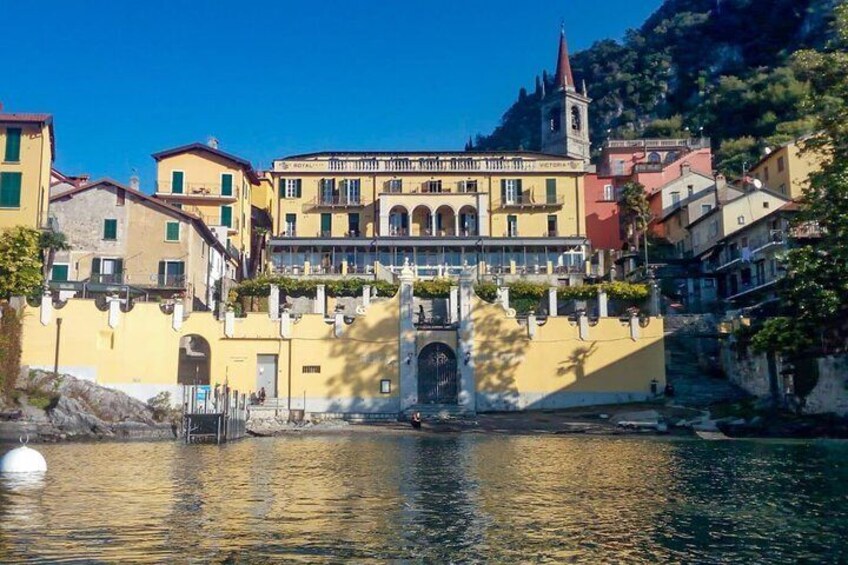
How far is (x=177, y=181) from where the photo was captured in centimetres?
6406

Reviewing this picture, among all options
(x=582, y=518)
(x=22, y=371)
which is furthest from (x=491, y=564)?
(x=22, y=371)

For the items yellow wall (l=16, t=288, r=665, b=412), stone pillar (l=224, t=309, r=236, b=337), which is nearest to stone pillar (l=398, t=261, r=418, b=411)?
yellow wall (l=16, t=288, r=665, b=412)

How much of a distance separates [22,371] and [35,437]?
7110 mm

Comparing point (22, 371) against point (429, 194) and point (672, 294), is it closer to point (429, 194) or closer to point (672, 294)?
point (429, 194)

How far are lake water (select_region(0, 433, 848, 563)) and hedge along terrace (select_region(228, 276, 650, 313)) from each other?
25.2 metres

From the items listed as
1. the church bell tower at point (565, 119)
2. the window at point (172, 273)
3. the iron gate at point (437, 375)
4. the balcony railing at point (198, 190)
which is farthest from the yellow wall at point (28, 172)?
the church bell tower at point (565, 119)

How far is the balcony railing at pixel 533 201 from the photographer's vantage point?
69.6 metres

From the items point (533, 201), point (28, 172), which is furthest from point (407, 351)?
point (533, 201)

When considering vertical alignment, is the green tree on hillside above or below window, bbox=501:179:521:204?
below

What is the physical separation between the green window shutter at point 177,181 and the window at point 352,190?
45.1 feet

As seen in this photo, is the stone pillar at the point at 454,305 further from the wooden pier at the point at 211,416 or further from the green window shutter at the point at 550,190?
the green window shutter at the point at 550,190

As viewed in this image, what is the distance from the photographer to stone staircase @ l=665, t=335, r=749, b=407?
4372 centimetres

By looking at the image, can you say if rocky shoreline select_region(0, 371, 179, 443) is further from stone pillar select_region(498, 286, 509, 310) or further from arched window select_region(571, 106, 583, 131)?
arched window select_region(571, 106, 583, 131)

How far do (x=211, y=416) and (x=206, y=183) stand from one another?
3159 cm
